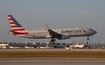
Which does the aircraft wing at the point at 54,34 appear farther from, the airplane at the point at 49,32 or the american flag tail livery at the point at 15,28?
the american flag tail livery at the point at 15,28

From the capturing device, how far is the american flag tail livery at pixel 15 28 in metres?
77.6

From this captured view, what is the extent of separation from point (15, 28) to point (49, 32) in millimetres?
11583

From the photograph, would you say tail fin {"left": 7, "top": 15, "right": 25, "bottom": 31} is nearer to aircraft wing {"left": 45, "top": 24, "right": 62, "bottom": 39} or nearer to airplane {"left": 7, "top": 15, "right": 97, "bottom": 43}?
airplane {"left": 7, "top": 15, "right": 97, "bottom": 43}

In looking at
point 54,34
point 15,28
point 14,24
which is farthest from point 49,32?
point 14,24

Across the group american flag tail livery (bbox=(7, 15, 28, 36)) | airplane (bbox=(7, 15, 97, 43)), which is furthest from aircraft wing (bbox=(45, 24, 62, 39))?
american flag tail livery (bbox=(7, 15, 28, 36))

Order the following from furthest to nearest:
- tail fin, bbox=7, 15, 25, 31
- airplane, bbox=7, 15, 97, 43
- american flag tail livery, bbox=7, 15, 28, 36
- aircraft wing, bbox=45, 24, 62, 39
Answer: tail fin, bbox=7, 15, 25, 31, american flag tail livery, bbox=7, 15, 28, 36, aircraft wing, bbox=45, 24, 62, 39, airplane, bbox=7, 15, 97, 43

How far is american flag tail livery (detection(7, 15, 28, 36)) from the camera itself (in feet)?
254

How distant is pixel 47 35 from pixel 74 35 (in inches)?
326

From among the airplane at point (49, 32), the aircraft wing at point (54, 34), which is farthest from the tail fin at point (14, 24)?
the aircraft wing at point (54, 34)

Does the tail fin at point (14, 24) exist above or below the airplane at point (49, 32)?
above

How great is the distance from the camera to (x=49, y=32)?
74.6 m

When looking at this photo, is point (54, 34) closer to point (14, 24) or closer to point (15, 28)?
point (15, 28)
